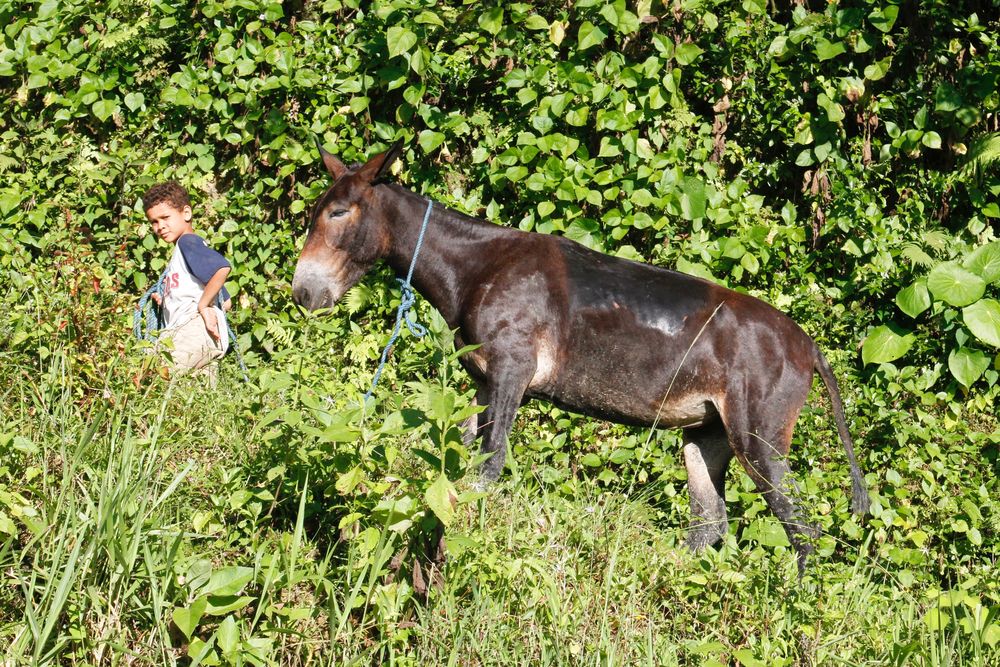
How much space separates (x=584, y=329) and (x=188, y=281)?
8.38 ft

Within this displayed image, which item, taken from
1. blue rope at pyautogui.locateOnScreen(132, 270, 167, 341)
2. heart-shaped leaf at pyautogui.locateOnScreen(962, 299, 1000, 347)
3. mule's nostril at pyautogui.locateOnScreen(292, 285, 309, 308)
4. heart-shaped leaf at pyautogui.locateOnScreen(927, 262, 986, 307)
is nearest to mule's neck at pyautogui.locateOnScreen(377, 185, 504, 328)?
mule's nostril at pyautogui.locateOnScreen(292, 285, 309, 308)

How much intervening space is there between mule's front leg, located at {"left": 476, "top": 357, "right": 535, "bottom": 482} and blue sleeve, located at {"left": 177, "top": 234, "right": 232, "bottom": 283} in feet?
6.70

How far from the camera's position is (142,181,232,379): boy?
5.79 meters

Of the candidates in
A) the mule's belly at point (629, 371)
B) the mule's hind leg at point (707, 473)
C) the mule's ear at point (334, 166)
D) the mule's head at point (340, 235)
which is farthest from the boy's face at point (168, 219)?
the mule's hind leg at point (707, 473)

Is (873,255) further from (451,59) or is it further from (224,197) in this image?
(224,197)

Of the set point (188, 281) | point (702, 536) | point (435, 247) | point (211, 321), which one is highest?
point (435, 247)

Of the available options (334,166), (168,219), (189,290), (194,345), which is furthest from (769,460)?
(168,219)

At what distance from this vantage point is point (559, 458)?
6.06 m

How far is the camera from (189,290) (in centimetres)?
594

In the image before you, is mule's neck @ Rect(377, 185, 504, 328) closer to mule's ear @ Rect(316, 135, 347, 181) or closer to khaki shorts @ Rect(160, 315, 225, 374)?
mule's ear @ Rect(316, 135, 347, 181)

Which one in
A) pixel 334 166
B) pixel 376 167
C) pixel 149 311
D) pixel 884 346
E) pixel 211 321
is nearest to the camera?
pixel 376 167

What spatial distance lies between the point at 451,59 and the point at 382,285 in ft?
5.38

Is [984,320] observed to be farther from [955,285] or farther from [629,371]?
[629,371]

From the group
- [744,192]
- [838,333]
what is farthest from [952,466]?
[744,192]
